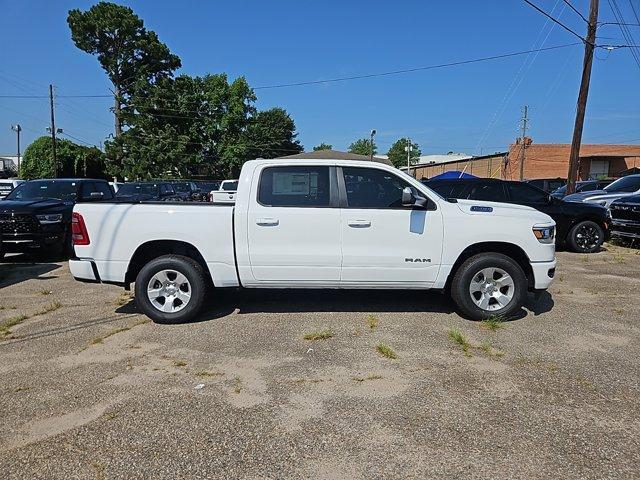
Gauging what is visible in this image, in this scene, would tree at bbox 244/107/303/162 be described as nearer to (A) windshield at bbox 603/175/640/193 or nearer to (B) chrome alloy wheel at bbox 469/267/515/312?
(A) windshield at bbox 603/175/640/193

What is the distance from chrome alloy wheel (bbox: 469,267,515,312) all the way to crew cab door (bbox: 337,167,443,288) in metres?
0.52

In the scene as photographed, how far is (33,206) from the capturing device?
9492 millimetres

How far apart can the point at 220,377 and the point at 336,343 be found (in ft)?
4.21

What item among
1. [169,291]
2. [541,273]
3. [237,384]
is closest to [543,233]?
[541,273]

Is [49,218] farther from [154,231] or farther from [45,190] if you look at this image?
[154,231]

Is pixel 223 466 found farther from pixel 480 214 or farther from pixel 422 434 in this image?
pixel 480 214

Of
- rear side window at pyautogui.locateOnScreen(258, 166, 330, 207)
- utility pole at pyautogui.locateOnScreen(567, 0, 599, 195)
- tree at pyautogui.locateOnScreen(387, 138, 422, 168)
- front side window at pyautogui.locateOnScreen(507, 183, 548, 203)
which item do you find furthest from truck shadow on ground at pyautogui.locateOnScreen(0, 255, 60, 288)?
tree at pyautogui.locateOnScreen(387, 138, 422, 168)

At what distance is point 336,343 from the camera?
4.81 metres

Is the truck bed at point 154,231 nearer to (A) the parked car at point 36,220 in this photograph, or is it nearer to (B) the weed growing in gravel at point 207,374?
(B) the weed growing in gravel at point 207,374

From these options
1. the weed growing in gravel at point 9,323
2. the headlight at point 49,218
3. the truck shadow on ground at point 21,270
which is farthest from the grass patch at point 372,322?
the headlight at point 49,218

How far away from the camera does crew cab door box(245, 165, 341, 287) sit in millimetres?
5223

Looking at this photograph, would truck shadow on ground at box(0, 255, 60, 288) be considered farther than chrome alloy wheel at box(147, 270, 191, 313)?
Yes

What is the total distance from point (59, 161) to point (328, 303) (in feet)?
146

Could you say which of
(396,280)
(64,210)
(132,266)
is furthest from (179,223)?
(64,210)
